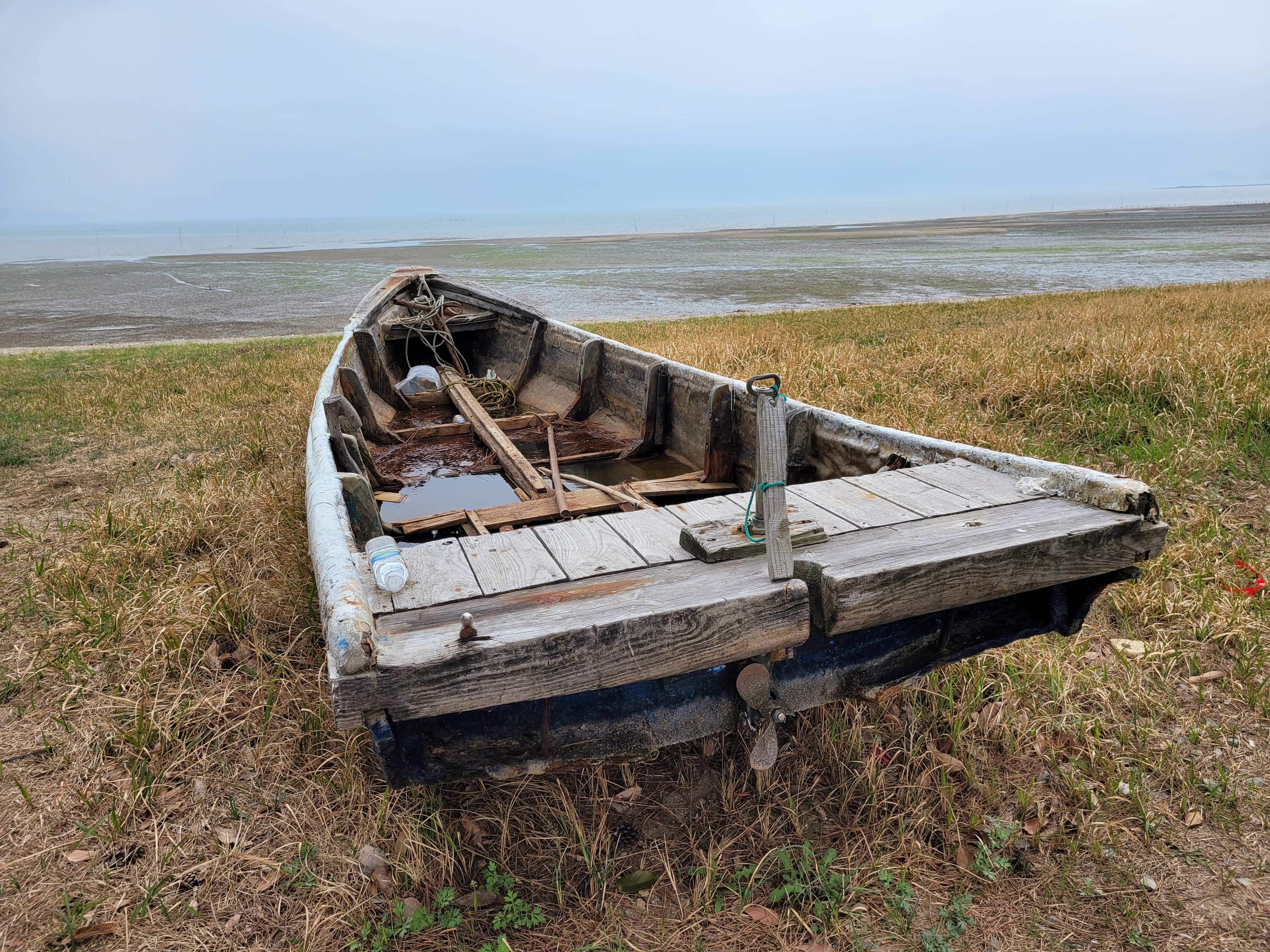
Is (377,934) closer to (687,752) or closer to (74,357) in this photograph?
(687,752)

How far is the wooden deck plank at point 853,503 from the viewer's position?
Answer: 2336mm

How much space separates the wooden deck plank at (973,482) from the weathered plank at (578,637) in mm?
869

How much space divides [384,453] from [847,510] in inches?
147

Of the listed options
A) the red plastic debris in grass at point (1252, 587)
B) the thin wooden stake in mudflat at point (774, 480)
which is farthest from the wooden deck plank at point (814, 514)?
the red plastic debris in grass at point (1252, 587)

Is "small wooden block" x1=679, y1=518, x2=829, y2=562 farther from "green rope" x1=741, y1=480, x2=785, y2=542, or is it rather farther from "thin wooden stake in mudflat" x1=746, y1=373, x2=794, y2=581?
"thin wooden stake in mudflat" x1=746, y1=373, x2=794, y2=581

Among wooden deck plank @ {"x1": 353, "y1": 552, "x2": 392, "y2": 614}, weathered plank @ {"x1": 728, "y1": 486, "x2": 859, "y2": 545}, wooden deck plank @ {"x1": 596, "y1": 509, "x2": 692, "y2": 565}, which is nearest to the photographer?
wooden deck plank @ {"x1": 353, "y1": 552, "x2": 392, "y2": 614}

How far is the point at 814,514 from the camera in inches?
93.7

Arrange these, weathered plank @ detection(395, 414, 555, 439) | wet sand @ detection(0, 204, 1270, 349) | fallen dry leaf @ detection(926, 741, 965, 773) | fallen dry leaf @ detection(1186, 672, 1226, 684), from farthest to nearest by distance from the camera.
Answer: wet sand @ detection(0, 204, 1270, 349) → weathered plank @ detection(395, 414, 555, 439) → fallen dry leaf @ detection(1186, 672, 1226, 684) → fallen dry leaf @ detection(926, 741, 965, 773)

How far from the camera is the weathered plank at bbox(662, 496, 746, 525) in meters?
2.45

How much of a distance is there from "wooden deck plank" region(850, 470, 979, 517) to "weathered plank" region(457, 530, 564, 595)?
3.65 ft

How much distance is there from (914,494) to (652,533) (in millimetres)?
878

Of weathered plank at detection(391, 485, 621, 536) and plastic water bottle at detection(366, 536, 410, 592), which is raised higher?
plastic water bottle at detection(366, 536, 410, 592)

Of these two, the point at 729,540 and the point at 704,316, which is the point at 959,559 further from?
the point at 704,316

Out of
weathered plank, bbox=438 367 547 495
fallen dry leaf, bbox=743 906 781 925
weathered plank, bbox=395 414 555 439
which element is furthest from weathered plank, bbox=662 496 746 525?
weathered plank, bbox=395 414 555 439
